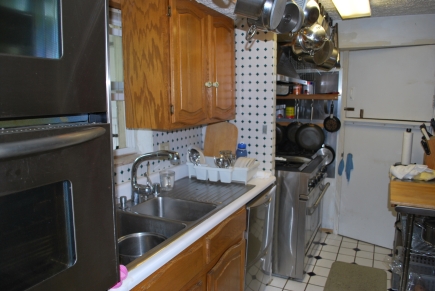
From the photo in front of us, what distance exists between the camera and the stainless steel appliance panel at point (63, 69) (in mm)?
617

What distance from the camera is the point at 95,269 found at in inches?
32.4

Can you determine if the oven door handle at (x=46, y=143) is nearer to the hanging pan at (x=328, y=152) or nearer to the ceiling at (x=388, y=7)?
the ceiling at (x=388, y=7)

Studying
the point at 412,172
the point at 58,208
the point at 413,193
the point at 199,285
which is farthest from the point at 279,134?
the point at 58,208

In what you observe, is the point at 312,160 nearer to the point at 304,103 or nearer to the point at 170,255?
the point at 304,103

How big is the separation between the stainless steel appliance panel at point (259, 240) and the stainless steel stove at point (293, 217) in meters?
0.21

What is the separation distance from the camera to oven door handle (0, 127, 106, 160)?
0.59 metres

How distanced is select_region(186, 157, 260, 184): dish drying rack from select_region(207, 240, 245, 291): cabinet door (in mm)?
470

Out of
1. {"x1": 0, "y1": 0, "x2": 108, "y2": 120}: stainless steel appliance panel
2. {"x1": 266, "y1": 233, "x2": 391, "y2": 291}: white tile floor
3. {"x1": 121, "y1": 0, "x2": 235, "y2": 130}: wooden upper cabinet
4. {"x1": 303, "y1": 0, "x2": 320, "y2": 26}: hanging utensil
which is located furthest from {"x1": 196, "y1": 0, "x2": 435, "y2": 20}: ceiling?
{"x1": 266, "y1": 233, "x2": 391, "y2": 291}: white tile floor

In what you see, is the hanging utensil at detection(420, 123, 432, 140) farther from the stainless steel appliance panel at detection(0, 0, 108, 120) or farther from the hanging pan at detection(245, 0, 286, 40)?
the stainless steel appliance panel at detection(0, 0, 108, 120)

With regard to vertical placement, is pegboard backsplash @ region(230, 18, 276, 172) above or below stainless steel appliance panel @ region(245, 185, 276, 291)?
above

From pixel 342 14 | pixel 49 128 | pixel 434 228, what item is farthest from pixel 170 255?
pixel 342 14

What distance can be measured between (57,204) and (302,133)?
10.3 feet

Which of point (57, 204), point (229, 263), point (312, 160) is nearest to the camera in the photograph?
point (57, 204)

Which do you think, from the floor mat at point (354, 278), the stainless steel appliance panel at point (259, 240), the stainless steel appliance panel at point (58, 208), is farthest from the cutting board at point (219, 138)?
the stainless steel appliance panel at point (58, 208)
